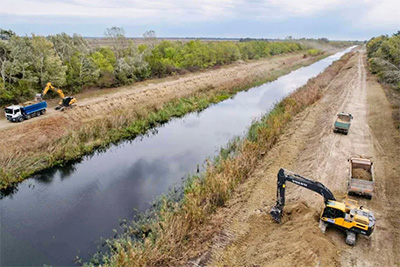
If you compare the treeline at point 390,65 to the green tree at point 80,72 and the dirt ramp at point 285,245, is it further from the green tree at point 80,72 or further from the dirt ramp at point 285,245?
the green tree at point 80,72

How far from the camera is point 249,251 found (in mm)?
10375

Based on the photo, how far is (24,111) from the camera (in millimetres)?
22891

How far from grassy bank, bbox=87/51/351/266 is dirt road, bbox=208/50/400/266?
24.7 inches

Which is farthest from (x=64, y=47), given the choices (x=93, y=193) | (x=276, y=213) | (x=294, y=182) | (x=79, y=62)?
(x=294, y=182)

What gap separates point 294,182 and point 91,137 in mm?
17397

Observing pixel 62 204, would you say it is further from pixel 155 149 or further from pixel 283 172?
pixel 283 172

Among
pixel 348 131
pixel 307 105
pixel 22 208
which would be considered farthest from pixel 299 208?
pixel 307 105

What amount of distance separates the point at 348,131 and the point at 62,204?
21.9 meters

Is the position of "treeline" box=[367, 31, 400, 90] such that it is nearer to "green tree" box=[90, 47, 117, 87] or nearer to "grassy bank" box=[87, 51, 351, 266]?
"grassy bank" box=[87, 51, 351, 266]

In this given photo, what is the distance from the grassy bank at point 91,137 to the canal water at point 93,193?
715 millimetres

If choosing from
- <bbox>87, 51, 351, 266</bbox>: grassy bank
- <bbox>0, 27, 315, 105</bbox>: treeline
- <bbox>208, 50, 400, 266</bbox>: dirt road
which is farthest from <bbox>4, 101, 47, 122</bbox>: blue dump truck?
<bbox>208, 50, 400, 266</bbox>: dirt road

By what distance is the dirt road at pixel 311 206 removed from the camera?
9773 millimetres

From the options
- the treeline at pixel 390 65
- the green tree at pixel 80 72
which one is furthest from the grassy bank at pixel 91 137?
the treeline at pixel 390 65

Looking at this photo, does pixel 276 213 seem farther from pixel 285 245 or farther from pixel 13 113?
pixel 13 113
